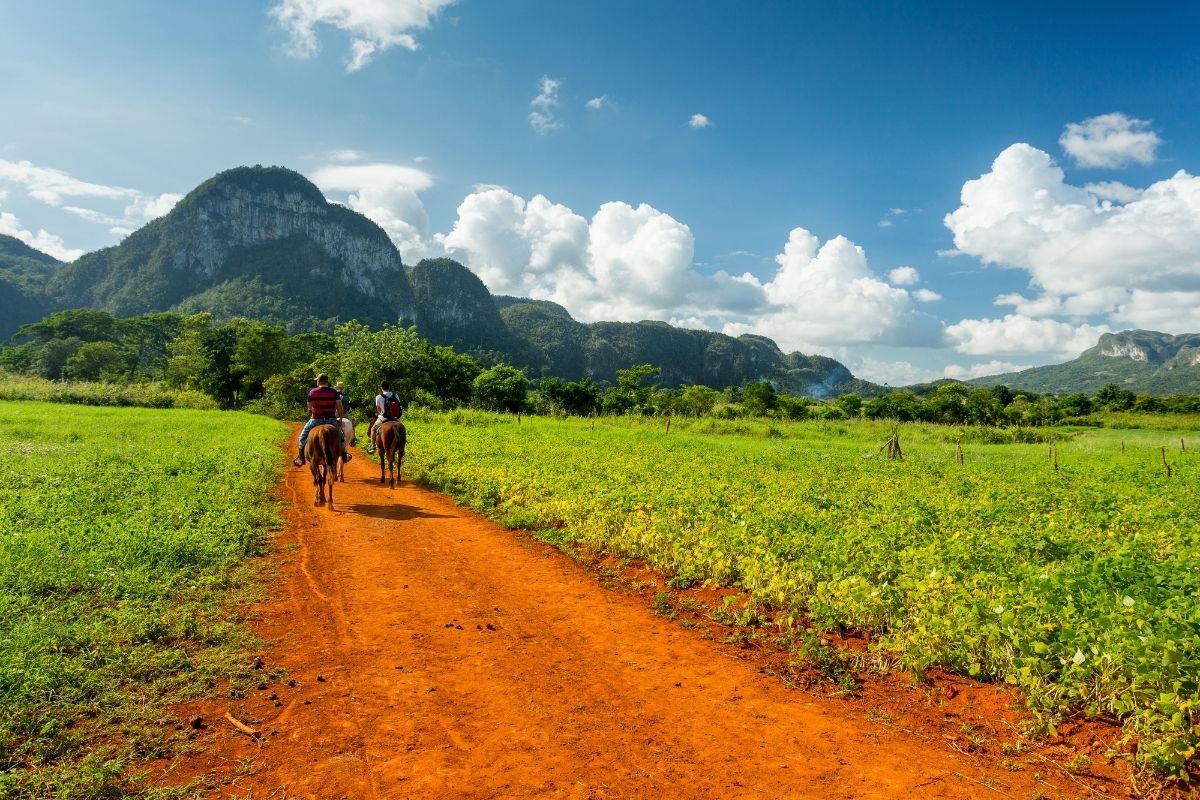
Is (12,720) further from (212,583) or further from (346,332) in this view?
(346,332)

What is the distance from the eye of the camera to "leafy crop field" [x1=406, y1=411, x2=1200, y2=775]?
183 inches

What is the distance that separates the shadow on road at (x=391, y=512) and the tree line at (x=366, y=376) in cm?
3487

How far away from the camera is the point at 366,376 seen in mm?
→ 46156

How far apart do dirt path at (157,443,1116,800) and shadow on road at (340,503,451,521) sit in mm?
4327

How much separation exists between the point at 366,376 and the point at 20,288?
18283cm

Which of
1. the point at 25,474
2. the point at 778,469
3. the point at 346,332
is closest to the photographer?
the point at 25,474

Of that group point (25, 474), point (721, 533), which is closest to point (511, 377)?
point (25, 474)

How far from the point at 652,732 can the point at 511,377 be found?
250 ft

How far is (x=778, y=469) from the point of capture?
19438mm

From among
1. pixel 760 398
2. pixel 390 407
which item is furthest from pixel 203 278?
pixel 390 407

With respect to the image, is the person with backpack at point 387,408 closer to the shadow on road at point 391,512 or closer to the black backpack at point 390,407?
the black backpack at point 390,407

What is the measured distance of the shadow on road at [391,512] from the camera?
41.4ft

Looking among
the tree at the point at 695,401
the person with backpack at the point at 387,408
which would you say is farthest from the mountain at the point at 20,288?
the person with backpack at the point at 387,408

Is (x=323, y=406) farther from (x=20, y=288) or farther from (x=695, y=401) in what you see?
(x=20, y=288)
